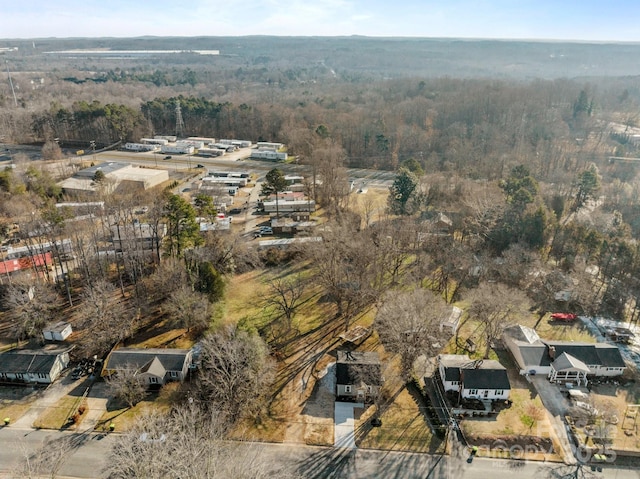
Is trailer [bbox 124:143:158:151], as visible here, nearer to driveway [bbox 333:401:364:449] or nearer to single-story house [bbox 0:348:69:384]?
single-story house [bbox 0:348:69:384]

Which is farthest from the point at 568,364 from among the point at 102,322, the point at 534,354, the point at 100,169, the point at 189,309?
the point at 100,169

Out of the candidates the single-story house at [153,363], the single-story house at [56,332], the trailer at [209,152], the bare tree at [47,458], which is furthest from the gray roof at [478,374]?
the trailer at [209,152]

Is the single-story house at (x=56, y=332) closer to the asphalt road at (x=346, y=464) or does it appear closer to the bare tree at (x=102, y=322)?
the bare tree at (x=102, y=322)

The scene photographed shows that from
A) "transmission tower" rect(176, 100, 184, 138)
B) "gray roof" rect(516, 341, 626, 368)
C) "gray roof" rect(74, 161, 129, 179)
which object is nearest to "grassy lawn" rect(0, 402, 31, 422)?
"gray roof" rect(516, 341, 626, 368)

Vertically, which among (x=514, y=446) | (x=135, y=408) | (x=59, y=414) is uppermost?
(x=59, y=414)

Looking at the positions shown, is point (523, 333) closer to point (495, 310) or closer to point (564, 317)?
point (495, 310)

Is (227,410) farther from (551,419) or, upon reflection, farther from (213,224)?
(213,224)

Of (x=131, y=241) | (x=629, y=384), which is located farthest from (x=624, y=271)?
(x=131, y=241)
